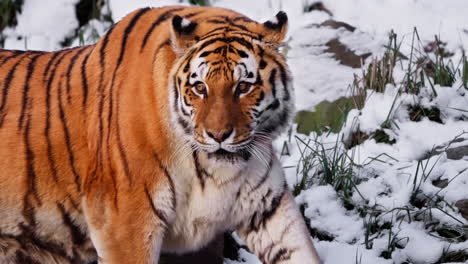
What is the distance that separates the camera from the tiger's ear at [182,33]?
333cm

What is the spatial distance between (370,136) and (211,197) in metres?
1.47

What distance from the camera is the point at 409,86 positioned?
489 centimetres

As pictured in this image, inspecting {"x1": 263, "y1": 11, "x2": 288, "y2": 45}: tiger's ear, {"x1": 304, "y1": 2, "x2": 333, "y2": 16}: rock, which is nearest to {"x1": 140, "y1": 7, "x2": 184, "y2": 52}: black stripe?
{"x1": 263, "y1": 11, "x2": 288, "y2": 45}: tiger's ear

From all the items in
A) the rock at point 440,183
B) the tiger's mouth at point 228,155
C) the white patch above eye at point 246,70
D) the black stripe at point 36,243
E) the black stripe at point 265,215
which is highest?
the white patch above eye at point 246,70

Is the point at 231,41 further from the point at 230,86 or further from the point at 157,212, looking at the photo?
the point at 157,212

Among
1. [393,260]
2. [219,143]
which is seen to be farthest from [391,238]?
[219,143]

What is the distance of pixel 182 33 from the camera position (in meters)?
3.37

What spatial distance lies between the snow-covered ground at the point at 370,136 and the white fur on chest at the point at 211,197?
69 centimetres

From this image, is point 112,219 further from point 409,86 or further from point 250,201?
point 409,86

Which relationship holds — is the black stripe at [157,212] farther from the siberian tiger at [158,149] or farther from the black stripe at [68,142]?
the black stripe at [68,142]

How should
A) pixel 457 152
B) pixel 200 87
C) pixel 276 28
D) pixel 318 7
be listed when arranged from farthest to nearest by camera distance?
pixel 318 7 < pixel 457 152 < pixel 276 28 < pixel 200 87

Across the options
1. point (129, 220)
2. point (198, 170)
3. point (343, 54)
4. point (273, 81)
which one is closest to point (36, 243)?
point (129, 220)

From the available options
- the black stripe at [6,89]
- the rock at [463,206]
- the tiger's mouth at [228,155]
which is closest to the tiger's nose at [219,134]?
the tiger's mouth at [228,155]

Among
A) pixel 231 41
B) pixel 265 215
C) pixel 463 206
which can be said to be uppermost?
pixel 231 41
